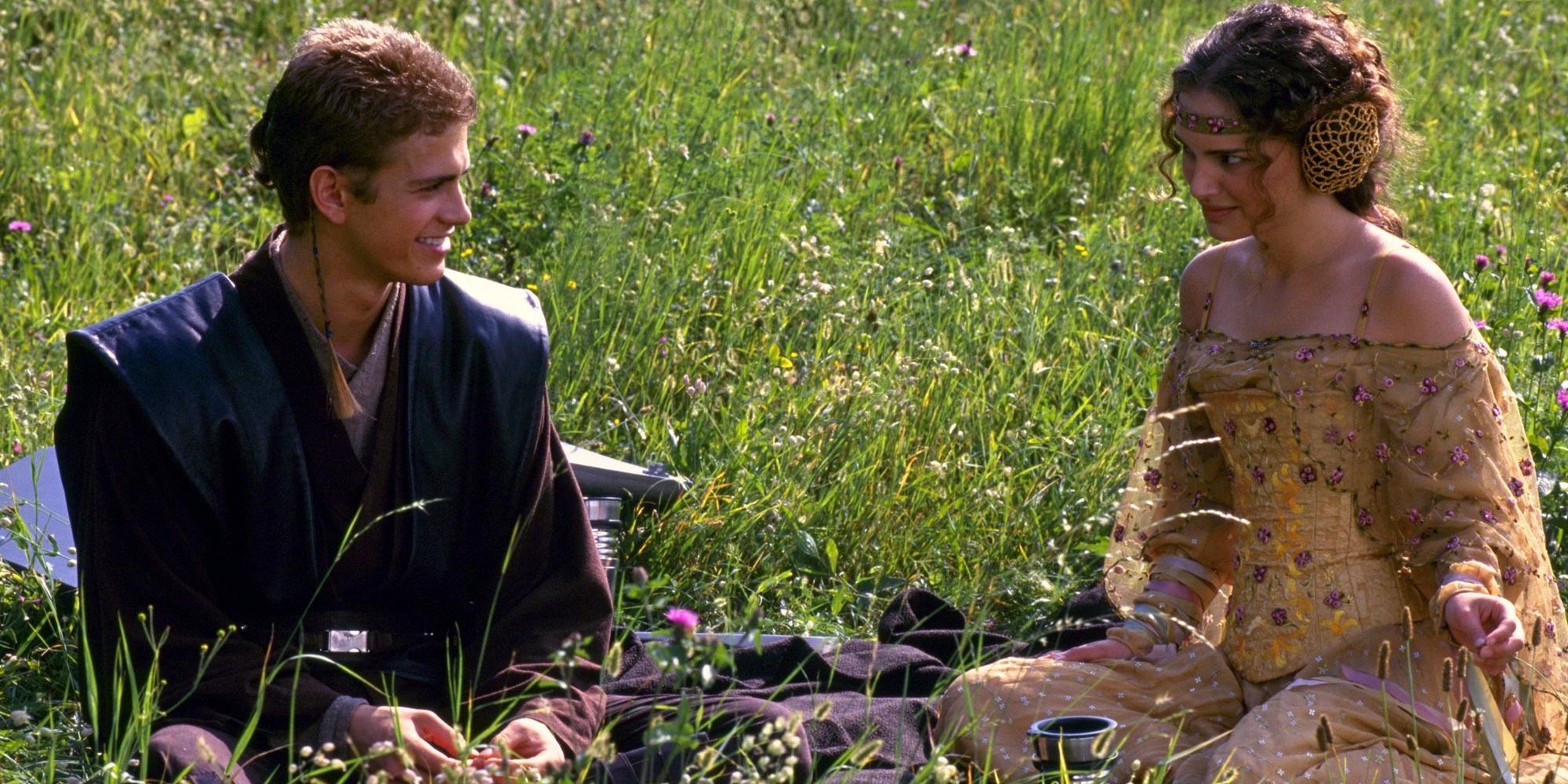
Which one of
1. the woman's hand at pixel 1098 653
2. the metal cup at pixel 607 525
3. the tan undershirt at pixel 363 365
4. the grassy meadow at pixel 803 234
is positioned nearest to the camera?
the tan undershirt at pixel 363 365

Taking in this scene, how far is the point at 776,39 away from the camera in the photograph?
734 centimetres

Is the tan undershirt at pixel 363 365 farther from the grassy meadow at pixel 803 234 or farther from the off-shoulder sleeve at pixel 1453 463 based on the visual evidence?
the off-shoulder sleeve at pixel 1453 463

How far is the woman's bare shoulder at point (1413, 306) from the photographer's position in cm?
317

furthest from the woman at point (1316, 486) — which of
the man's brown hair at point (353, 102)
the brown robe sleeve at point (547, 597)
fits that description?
the man's brown hair at point (353, 102)

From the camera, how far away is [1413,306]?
317 cm

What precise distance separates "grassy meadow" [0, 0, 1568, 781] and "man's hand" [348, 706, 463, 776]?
477 millimetres

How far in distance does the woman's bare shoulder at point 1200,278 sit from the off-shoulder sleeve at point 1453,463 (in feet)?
1.42

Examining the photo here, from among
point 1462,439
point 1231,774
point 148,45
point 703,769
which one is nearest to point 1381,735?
point 1231,774

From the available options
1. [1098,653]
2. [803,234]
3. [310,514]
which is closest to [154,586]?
[310,514]

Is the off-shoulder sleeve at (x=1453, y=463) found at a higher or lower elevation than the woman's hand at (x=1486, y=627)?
higher

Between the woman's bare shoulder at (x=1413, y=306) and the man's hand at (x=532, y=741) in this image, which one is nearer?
the man's hand at (x=532, y=741)

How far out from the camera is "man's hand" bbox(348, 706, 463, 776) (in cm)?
276

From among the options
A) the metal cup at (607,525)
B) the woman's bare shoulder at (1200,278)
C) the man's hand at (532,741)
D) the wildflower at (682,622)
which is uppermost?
the wildflower at (682,622)

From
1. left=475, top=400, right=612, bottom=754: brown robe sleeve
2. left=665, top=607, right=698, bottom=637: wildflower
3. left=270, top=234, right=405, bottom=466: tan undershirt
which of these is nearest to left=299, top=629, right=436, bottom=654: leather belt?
left=475, top=400, right=612, bottom=754: brown robe sleeve
